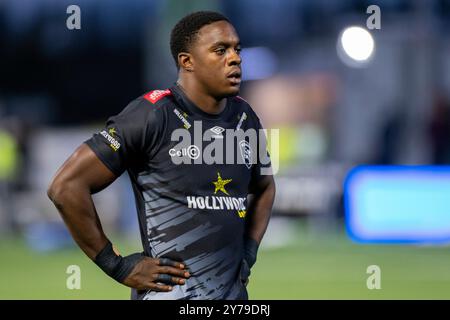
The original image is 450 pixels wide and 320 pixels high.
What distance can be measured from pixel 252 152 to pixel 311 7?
2203 cm

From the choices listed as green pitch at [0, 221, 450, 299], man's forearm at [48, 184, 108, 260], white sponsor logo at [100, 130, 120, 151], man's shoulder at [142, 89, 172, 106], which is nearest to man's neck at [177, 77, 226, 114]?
man's shoulder at [142, 89, 172, 106]

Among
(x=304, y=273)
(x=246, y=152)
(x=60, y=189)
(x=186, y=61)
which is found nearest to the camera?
(x=60, y=189)

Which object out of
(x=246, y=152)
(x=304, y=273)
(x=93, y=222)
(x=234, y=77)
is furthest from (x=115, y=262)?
(x=304, y=273)

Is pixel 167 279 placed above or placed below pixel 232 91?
below

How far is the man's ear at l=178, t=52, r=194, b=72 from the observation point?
534cm

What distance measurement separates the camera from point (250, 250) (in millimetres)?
5730

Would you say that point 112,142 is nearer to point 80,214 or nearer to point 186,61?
point 80,214

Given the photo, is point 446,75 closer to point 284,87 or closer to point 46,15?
point 284,87

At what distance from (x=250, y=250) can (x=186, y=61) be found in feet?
3.92

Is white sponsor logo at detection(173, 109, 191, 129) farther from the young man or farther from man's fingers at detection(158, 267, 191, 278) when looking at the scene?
man's fingers at detection(158, 267, 191, 278)

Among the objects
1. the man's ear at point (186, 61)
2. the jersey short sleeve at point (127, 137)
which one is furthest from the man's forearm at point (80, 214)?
the man's ear at point (186, 61)

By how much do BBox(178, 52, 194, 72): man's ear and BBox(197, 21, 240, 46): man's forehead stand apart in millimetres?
119
